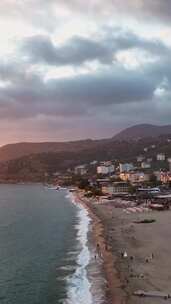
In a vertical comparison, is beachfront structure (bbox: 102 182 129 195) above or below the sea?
above

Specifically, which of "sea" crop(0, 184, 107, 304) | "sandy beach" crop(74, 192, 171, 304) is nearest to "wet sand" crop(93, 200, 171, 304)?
"sandy beach" crop(74, 192, 171, 304)

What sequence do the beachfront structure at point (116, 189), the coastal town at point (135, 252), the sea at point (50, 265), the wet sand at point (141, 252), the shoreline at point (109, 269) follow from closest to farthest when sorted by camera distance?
the shoreline at point (109, 269) → the coastal town at point (135, 252) → the sea at point (50, 265) → the wet sand at point (141, 252) → the beachfront structure at point (116, 189)

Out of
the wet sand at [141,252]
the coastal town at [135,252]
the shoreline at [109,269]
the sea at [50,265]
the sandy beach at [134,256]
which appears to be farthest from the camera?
the wet sand at [141,252]

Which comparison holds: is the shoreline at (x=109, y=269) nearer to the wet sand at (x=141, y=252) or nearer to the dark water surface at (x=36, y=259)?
the wet sand at (x=141, y=252)

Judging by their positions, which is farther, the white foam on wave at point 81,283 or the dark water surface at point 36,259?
the dark water surface at point 36,259

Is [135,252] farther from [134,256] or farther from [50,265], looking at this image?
[50,265]

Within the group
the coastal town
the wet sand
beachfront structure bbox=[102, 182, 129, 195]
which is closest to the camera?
the coastal town

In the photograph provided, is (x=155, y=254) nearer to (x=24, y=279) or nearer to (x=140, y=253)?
(x=140, y=253)

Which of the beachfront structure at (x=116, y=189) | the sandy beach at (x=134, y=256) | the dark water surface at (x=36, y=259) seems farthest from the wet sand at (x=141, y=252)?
the beachfront structure at (x=116, y=189)

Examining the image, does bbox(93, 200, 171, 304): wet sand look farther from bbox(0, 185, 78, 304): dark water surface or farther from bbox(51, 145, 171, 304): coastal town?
bbox(0, 185, 78, 304): dark water surface

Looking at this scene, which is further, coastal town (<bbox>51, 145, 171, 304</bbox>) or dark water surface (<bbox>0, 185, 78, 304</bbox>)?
dark water surface (<bbox>0, 185, 78, 304</bbox>)
